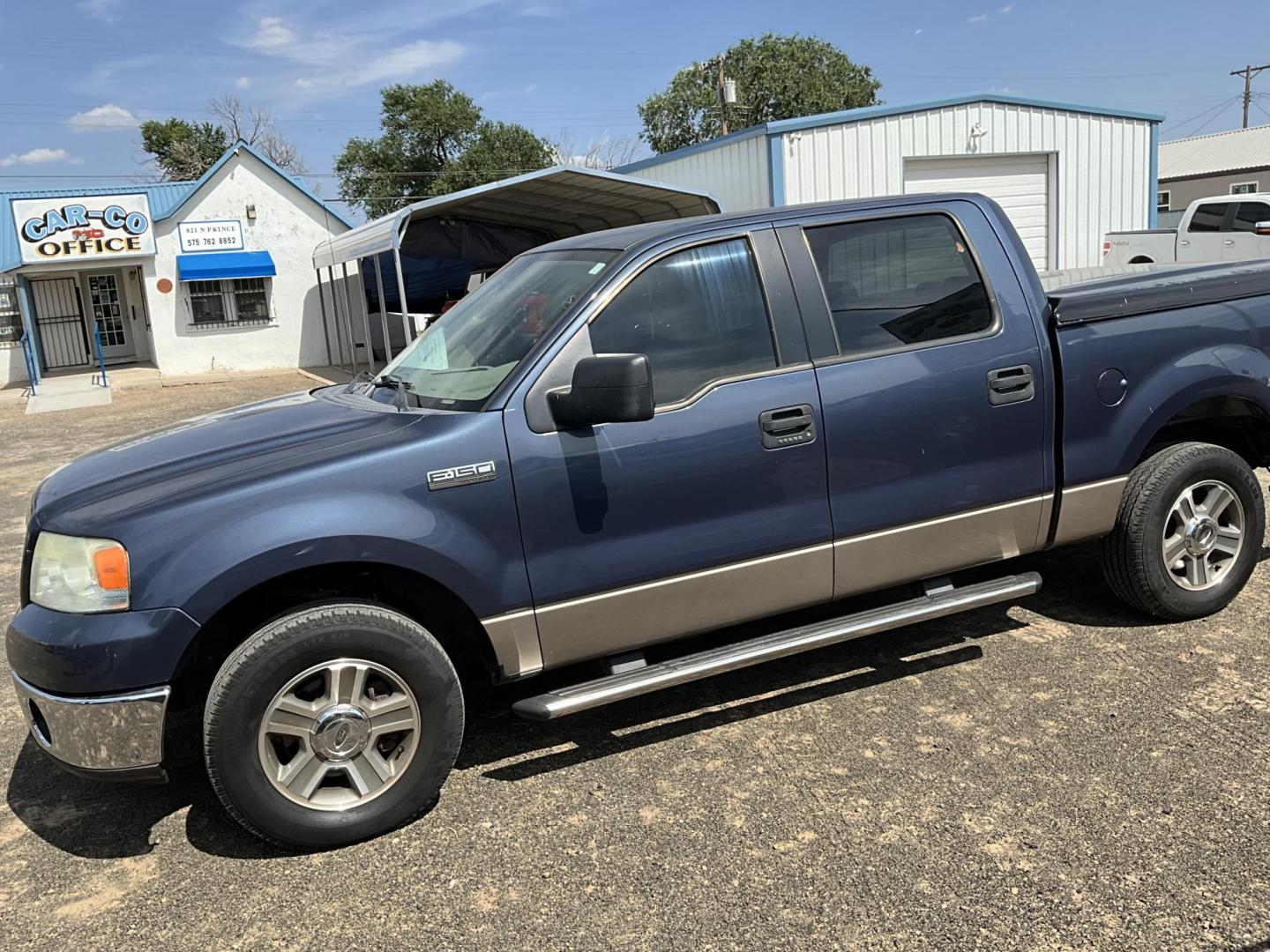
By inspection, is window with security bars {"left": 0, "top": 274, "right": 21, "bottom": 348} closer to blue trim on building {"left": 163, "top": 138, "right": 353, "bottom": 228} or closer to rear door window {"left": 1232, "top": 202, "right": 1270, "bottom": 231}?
blue trim on building {"left": 163, "top": 138, "right": 353, "bottom": 228}

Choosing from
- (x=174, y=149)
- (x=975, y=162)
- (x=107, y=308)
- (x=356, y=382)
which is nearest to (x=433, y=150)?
(x=174, y=149)

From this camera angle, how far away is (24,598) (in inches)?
134

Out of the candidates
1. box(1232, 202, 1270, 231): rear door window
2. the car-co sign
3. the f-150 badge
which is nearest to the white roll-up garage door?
box(1232, 202, 1270, 231): rear door window

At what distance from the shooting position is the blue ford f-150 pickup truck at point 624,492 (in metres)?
3.18

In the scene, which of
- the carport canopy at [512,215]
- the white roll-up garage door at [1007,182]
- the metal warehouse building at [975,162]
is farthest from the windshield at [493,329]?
the white roll-up garage door at [1007,182]

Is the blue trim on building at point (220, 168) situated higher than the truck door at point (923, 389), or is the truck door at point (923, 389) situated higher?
the blue trim on building at point (220, 168)

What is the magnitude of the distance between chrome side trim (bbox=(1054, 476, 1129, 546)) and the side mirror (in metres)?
2.06

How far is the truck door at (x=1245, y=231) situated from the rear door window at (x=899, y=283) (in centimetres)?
1610

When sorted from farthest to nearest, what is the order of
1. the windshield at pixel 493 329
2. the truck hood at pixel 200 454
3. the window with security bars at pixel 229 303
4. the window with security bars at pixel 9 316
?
the window with security bars at pixel 9 316 → the window with security bars at pixel 229 303 → the windshield at pixel 493 329 → the truck hood at pixel 200 454

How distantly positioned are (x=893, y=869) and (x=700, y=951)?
682 mm

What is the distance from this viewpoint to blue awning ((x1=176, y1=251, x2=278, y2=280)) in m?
24.1

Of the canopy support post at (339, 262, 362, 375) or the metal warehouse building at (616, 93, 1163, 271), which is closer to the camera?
the metal warehouse building at (616, 93, 1163, 271)

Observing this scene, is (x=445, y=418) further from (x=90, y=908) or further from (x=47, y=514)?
(x=90, y=908)

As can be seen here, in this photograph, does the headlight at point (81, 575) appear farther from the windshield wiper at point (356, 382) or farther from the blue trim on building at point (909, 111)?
the blue trim on building at point (909, 111)
